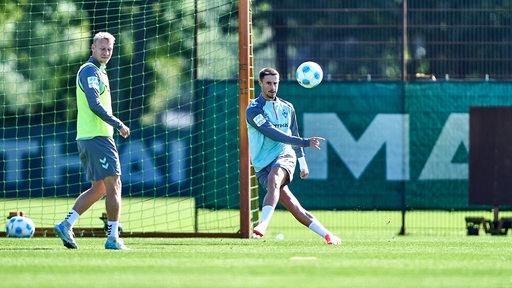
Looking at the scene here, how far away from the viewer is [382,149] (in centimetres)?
1950

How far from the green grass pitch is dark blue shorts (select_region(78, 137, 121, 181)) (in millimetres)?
788

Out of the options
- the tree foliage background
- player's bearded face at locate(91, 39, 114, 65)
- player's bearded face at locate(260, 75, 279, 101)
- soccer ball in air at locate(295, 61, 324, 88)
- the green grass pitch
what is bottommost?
the green grass pitch

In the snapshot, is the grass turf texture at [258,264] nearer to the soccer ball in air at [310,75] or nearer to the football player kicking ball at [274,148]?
the football player kicking ball at [274,148]

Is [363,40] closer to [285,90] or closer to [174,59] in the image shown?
[285,90]

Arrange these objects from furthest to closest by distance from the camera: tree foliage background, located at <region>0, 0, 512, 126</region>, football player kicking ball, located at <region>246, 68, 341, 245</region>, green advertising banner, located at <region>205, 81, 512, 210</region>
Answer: tree foliage background, located at <region>0, 0, 512, 126</region>
green advertising banner, located at <region>205, 81, 512, 210</region>
football player kicking ball, located at <region>246, 68, 341, 245</region>

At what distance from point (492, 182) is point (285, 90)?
3405 mm

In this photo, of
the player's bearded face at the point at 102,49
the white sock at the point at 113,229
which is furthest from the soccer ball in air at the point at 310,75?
the white sock at the point at 113,229

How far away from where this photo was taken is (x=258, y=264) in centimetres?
1091

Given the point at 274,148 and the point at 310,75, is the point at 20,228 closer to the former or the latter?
the point at 274,148

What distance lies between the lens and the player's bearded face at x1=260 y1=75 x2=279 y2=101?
14008 millimetres

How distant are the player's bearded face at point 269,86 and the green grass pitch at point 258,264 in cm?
165

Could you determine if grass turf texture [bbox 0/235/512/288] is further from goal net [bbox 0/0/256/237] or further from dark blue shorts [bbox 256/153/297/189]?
goal net [bbox 0/0/256/237]

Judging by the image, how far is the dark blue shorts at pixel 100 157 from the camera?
42.0ft

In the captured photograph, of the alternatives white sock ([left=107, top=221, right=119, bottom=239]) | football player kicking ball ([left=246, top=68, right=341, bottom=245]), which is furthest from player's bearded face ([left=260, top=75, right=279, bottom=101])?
white sock ([left=107, top=221, right=119, bottom=239])
